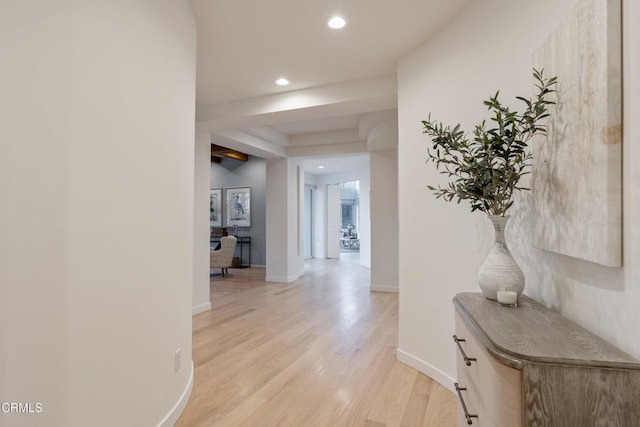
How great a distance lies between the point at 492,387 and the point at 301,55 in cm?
298

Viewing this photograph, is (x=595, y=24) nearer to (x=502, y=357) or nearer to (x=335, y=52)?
(x=502, y=357)

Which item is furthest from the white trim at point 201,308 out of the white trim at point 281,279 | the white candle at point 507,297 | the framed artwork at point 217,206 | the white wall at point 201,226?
the framed artwork at point 217,206

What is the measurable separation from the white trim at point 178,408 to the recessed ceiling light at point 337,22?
2.88 m

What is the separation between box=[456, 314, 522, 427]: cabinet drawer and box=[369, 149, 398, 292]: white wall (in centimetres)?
460

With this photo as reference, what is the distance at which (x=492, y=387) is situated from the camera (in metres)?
1.15

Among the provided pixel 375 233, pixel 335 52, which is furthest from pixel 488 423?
pixel 375 233

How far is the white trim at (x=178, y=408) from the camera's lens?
6.51 ft

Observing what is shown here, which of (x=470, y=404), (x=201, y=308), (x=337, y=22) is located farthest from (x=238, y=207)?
(x=470, y=404)

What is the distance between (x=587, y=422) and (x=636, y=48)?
1.17 m

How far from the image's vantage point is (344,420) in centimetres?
213

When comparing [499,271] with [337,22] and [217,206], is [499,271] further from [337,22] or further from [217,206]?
[217,206]

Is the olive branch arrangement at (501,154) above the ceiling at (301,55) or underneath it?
underneath

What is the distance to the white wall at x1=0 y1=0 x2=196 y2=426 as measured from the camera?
1266 millimetres

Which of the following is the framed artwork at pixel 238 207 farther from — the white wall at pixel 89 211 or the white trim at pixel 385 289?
the white wall at pixel 89 211
